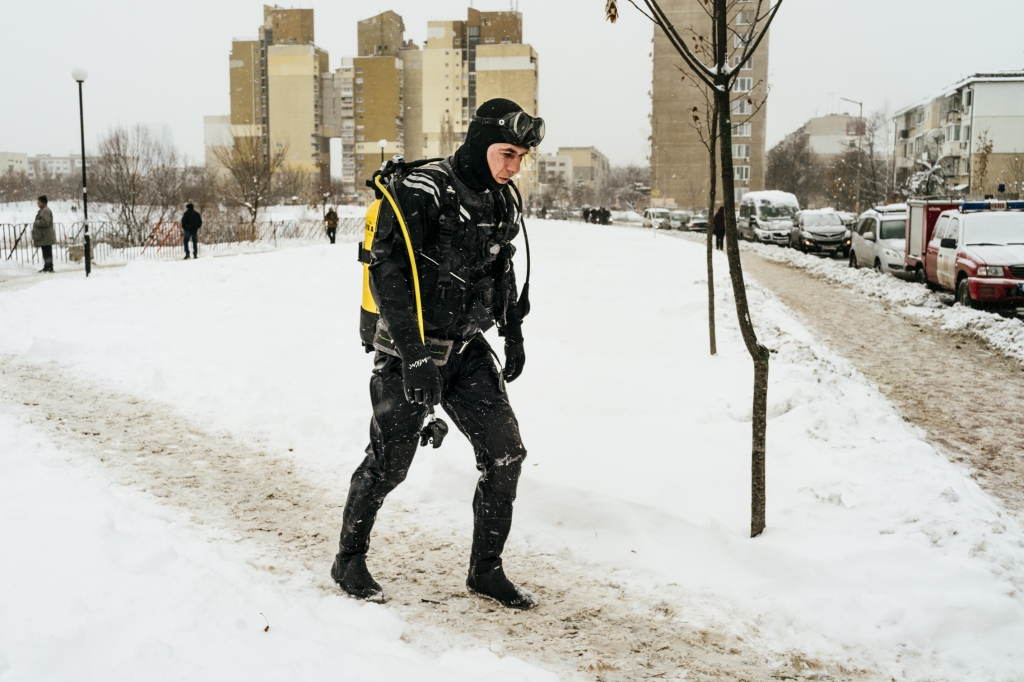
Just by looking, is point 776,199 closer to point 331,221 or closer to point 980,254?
point 331,221

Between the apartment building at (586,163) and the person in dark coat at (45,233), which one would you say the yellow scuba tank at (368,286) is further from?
the apartment building at (586,163)

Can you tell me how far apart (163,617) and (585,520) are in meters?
2.46

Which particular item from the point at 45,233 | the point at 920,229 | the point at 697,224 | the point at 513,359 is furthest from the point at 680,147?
the point at 513,359

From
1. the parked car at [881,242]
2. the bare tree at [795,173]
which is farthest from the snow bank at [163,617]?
the bare tree at [795,173]

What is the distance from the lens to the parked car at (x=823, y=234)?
99.5 ft

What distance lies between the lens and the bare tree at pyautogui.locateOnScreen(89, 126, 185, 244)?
3462 centimetres

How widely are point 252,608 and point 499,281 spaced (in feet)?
5.55

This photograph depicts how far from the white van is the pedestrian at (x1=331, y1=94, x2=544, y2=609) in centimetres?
3503

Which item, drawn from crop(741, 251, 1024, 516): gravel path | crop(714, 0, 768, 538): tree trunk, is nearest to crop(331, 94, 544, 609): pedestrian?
crop(714, 0, 768, 538): tree trunk

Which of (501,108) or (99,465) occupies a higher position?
(501,108)

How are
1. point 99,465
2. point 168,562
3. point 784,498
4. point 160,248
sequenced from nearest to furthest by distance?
point 168,562 → point 784,498 → point 99,465 → point 160,248

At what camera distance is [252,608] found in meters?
3.25

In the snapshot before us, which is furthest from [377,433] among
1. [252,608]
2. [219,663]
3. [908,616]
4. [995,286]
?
[995,286]

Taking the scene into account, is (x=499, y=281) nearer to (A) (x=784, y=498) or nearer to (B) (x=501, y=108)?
(B) (x=501, y=108)
